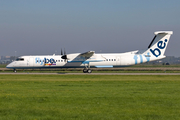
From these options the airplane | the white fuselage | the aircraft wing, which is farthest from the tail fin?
the aircraft wing

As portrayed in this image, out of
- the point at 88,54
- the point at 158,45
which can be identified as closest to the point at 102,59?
→ the point at 88,54

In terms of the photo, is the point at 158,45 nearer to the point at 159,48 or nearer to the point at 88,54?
the point at 159,48

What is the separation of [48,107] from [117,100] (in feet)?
14.1

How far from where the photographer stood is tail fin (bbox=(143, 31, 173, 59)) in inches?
1743

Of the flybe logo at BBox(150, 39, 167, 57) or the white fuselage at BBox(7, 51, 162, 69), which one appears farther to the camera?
the flybe logo at BBox(150, 39, 167, 57)

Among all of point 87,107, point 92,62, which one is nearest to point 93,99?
point 87,107

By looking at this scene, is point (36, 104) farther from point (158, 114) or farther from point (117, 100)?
point (158, 114)

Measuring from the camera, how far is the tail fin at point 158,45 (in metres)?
44.3

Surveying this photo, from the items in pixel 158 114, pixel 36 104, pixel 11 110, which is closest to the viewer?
pixel 158 114

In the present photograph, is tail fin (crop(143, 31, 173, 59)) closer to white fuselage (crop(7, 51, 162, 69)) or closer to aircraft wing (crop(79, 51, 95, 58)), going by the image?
white fuselage (crop(7, 51, 162, 69))

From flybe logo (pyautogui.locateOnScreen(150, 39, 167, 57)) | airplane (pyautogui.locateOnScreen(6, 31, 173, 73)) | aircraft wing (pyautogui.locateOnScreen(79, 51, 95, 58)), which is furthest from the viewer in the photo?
flybe logo (pyautogui.locateOnScreen(150, 39, 167, 57))

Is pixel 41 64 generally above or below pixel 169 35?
below

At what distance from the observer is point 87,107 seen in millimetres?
12102

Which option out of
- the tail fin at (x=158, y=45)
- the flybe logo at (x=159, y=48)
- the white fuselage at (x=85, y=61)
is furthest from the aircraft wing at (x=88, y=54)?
the flybe logo at (x=159, y=48)
